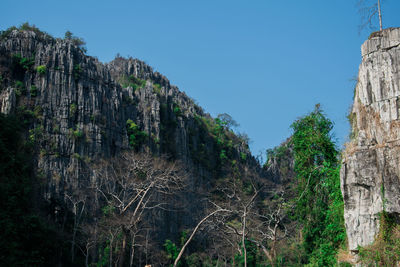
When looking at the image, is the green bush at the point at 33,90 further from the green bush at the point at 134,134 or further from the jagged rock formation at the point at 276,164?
the jagged rock formation at the point at 276,164

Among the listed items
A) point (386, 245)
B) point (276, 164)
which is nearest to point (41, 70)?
point (386, 245)

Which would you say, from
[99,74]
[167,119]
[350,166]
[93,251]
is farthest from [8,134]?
[167,119]

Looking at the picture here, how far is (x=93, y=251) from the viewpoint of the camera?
30.5m

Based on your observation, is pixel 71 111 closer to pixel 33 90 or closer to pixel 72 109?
pixel 72 109

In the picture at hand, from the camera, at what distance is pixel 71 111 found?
3978 cm

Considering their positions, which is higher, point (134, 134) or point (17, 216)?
point (134, 134)

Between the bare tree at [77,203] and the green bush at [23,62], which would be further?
the green bush at [23,62]

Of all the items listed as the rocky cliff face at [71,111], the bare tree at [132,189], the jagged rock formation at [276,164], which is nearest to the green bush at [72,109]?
the rocky cliff face at [71,111]

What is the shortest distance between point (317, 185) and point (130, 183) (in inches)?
332

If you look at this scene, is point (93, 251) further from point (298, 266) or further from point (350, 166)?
point (350, 166)

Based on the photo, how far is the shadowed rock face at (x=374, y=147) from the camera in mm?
11641

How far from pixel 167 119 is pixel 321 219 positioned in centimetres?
3650

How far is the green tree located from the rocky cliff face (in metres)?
21.1

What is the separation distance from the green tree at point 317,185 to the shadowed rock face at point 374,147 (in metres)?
2.84
